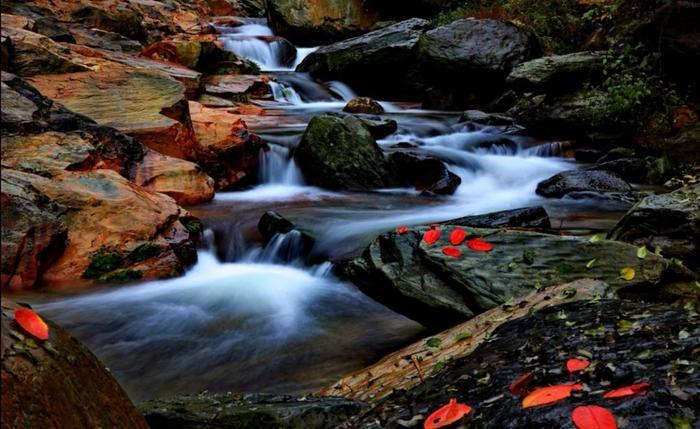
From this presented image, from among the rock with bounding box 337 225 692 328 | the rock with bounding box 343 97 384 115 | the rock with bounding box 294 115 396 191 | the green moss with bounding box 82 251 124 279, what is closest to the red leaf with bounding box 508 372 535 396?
the rock with bounding box 337 225 692 328

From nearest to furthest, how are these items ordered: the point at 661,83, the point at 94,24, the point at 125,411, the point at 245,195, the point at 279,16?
the point at 125,411, the point at 245,195, the point at 661,83, the point at 94,24, the point at 279,16

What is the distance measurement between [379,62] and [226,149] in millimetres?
8727

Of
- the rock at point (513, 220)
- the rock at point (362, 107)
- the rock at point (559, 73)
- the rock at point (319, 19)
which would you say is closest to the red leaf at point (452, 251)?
the rock at point (513, 220)

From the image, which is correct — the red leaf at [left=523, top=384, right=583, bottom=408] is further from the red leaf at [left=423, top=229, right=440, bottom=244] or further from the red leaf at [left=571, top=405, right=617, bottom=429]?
the red leaf at [left=423, top=229, right=440, bottom=244]

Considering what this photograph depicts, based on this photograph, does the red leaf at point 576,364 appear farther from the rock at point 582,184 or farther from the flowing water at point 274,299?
the rock at point 582,184

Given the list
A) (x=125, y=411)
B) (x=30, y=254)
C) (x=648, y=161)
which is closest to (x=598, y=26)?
(x=648, y=161)

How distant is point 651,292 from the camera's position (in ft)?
11.4

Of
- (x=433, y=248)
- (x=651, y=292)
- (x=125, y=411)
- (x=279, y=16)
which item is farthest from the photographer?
(x=279, y=16)

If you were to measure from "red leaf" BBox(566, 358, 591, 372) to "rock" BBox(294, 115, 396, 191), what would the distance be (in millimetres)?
7360

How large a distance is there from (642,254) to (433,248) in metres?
1.40

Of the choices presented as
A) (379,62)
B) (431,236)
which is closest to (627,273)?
(431,236)

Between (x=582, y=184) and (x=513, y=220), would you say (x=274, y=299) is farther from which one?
(x=582, y=184)

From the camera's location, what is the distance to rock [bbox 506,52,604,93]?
11.8 meters

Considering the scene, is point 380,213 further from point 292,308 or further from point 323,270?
point 292,308
